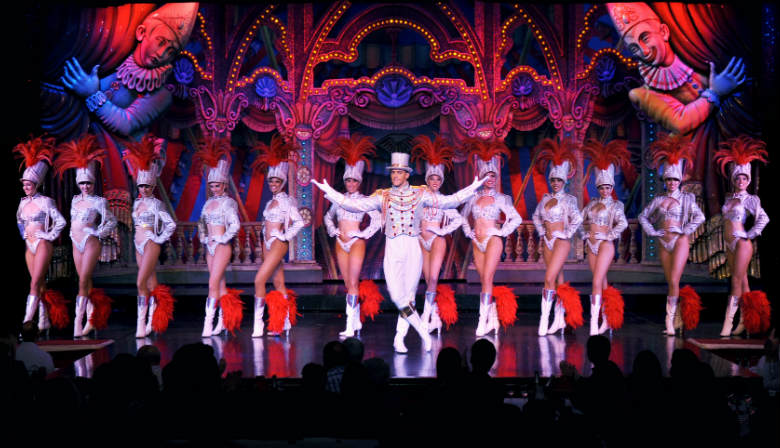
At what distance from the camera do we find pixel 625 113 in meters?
11.3

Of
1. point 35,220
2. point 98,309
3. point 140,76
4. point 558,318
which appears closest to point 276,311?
point 98,309

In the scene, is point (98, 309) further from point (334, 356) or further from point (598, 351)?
point (598, 351)

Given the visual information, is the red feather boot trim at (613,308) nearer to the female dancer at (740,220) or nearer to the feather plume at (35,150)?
the female dancer at (740,220)

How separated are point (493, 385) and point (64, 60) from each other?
6.92 m

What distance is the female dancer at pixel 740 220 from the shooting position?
7574 mm

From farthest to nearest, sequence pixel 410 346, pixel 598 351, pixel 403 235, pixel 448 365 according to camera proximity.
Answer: pixel 410 346, pixel 403 235, pixel 598 351, pixel 448 365

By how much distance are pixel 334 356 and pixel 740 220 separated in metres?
5.08

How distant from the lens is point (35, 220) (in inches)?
306

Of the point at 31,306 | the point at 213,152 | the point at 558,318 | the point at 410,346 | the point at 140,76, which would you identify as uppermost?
the point at 140,76

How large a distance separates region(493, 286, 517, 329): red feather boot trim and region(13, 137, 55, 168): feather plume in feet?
14.7

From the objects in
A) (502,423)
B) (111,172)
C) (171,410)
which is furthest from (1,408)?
(111,172)

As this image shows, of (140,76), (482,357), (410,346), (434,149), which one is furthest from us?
(140,76)

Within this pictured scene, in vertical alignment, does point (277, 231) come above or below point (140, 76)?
below

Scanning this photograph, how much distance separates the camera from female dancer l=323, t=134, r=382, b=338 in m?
7.57
